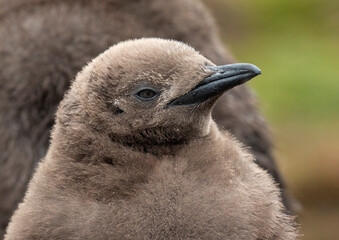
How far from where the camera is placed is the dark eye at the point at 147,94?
281 cm

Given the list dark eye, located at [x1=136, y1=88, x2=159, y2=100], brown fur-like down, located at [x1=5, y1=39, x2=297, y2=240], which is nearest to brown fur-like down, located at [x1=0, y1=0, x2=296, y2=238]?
brown fur-like down, located at [x1=5, y1=39, x2=297, y2=240]

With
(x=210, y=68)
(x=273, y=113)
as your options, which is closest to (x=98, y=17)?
(x=210, y=68)

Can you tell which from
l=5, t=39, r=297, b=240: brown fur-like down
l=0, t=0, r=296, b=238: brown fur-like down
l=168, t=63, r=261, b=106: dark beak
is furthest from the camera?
l=0, t=0, r=296, b=238: brown fur-like down

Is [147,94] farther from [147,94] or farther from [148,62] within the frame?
[148,62]

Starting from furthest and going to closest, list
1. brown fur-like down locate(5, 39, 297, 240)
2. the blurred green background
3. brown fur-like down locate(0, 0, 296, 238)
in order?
the blurred green background → brown fur-like down locate(0, 0, 296, 238) → brown fur-like down locate(5, 39, 297, 240)

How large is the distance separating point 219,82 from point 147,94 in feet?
0.83

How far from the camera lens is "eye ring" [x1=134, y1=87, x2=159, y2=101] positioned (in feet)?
9.20

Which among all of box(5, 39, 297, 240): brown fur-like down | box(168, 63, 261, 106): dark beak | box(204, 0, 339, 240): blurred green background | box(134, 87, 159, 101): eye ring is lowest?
box(5, 39, 297, 240): brown fur-like down

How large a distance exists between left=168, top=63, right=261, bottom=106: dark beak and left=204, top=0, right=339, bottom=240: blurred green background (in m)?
2.77

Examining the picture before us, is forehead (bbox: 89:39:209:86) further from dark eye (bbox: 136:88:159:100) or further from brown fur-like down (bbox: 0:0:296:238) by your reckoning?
brown fur-like down (bbox: 0:0:296:238)

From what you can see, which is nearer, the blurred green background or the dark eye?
the dark eye

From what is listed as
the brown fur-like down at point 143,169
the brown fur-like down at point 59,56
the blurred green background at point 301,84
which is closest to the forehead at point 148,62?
the brown fur-like down at point 143,169

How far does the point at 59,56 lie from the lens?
4.16 metres

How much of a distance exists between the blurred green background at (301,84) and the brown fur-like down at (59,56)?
4.02ft
